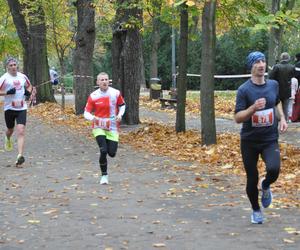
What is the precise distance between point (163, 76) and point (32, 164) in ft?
121

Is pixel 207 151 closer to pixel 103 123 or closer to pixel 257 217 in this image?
pixel 103 123

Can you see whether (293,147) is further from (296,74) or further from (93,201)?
(93,201)

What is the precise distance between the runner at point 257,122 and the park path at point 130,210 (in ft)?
1.98

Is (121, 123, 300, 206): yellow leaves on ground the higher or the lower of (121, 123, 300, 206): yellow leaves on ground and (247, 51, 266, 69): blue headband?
the lower

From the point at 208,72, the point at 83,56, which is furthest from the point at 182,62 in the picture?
the point at 83,56

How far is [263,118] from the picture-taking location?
7113mm

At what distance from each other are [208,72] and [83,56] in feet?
36.9

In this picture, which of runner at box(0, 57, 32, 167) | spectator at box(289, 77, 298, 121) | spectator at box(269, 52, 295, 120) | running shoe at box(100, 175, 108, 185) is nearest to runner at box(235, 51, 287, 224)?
running shoe at box(100, 175, 108, 185)

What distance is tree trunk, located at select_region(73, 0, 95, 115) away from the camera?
2412cm

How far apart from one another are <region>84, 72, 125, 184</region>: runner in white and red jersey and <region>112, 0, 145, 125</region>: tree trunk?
8.17 metres

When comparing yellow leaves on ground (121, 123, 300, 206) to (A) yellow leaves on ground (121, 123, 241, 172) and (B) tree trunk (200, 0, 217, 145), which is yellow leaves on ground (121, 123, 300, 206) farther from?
(B) tree trunk (200, 0, 217, 145)

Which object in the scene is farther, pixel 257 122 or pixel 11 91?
pixel 11 91

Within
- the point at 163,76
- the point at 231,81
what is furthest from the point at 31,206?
the point at 163,76

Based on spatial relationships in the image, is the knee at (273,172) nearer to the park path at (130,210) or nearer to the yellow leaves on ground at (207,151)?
the park path at (130,210)
